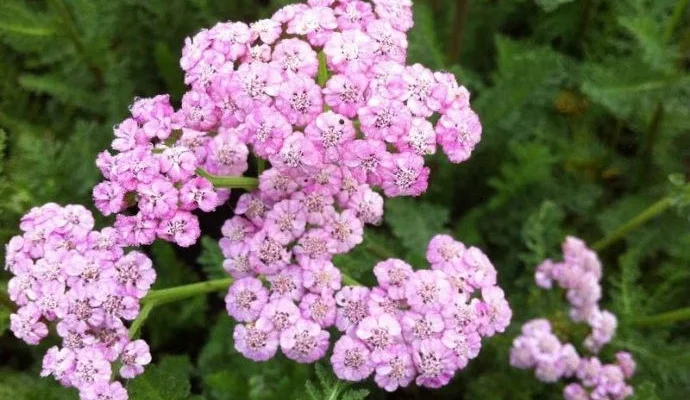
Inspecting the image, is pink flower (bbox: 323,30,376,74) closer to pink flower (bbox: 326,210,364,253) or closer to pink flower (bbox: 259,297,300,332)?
pink flower (bbox: 326,210,364,253)

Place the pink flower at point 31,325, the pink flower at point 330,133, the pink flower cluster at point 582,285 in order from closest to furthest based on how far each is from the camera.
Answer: the pink flower at point 330,133, the pink flower at point 31,325, the pink flower cluster at point 582,285

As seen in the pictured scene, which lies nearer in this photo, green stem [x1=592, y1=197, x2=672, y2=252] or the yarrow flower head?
the yarrow flower head

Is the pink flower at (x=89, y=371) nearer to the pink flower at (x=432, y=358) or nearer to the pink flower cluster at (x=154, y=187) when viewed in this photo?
the pink flower cluster at (x=154, y=187)

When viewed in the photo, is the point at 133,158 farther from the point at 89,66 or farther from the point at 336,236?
the point at 89,66

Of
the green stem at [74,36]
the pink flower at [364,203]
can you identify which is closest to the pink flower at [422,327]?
the pink flower at [364,203]

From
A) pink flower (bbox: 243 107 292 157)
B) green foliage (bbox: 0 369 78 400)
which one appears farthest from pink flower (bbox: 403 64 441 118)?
green foliage (bbox: 0 369 78 400)

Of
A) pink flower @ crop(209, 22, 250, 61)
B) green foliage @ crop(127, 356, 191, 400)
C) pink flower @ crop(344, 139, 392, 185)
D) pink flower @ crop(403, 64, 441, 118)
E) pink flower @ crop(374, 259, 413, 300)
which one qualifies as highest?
pink flower @ crop(209, 22, 250, 61)

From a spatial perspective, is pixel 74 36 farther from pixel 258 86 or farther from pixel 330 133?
pixel 330 133

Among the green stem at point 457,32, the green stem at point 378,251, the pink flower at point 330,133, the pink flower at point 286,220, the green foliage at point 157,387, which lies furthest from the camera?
the green stem at point 457,32
